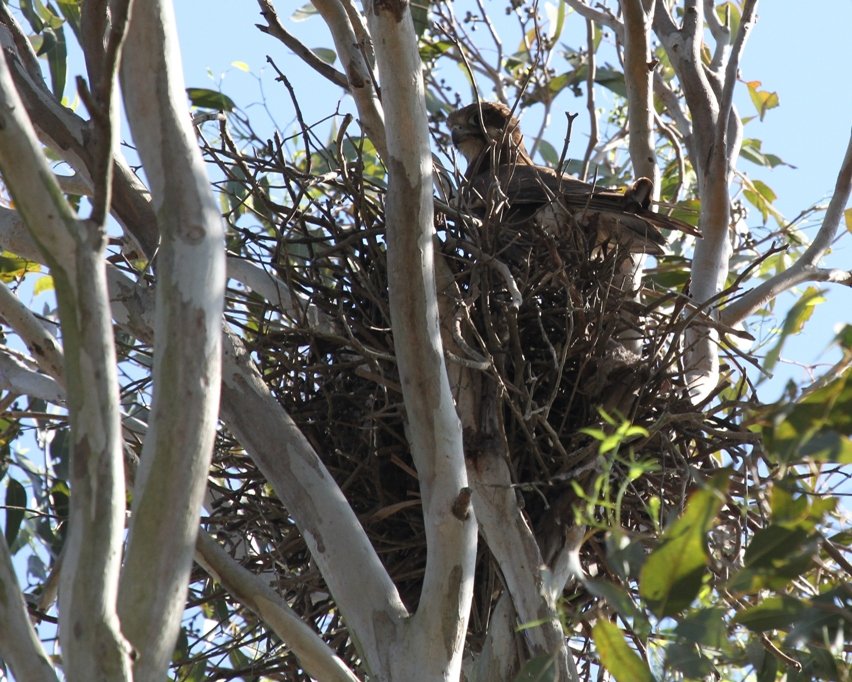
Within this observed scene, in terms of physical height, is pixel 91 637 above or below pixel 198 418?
below

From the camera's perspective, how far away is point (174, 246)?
1.82 metres

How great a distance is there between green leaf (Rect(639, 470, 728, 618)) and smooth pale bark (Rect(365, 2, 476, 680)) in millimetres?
725

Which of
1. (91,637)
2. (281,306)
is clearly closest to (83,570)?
(91,637)

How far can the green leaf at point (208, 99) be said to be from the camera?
4605 mm

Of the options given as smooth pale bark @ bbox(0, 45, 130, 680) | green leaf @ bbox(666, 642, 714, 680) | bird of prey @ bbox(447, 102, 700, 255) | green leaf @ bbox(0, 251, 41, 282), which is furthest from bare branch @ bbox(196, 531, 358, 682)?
green leaf @ bbox(0, 251, 41, 282)

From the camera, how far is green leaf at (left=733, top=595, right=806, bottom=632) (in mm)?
1586

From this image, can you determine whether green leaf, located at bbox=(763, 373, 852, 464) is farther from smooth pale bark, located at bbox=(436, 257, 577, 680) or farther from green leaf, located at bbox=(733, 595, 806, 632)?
smooth pale bark, located at bbox=(436, 257, 577, 680)

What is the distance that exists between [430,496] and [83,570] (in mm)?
838

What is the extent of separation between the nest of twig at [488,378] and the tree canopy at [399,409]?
12 millimetres

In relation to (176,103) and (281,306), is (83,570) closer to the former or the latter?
(176,103)

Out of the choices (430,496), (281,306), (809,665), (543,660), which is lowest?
(809,665)

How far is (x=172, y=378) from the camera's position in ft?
5.64

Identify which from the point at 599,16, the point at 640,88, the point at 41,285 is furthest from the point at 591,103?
the point at 41,285

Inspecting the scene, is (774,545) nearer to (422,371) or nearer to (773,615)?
(773,615)
